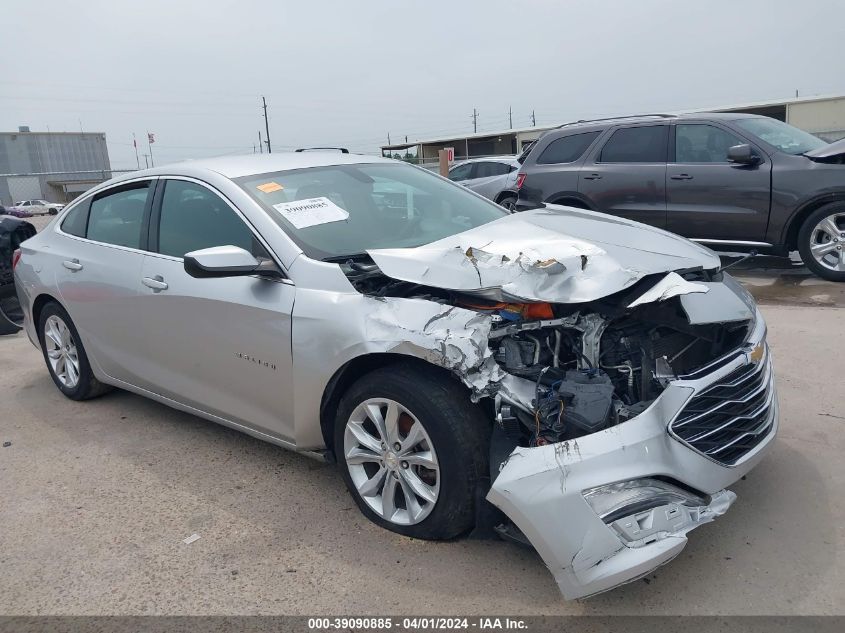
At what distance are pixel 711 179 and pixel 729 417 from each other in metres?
5.57

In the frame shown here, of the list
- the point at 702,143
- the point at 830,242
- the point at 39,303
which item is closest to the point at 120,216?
the point at 39,303

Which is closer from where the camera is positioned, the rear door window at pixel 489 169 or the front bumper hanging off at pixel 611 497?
the front bumper hanging off at pixel 611 497

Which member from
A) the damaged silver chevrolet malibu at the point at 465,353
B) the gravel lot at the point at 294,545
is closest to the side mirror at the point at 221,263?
the damaged silver chevrolet malibu at the point at 465,353

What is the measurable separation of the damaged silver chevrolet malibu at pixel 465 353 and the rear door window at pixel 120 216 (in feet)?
0.59

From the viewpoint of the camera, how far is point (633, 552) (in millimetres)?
2291

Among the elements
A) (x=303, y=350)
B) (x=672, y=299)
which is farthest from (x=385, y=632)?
(x=672, y=299)

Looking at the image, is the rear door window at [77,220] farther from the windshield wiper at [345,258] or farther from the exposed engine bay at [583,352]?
the exposed engine bay at [583,352]

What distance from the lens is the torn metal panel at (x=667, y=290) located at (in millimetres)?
2666

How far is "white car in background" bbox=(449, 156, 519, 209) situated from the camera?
12116 mm

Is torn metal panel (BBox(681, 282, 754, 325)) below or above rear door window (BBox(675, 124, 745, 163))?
below

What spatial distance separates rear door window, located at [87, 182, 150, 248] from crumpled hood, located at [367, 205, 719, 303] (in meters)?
1.81

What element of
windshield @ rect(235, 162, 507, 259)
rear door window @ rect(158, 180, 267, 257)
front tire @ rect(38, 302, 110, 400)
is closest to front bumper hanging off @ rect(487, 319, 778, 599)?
windshield @ rect(235, 162, 507, 259)

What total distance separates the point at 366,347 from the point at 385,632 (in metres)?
1.08

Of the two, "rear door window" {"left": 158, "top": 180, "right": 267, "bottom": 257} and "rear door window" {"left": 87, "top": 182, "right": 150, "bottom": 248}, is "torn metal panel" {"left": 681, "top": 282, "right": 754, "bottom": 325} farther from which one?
"rear door window" {"left": 87, "top": 182, "right": 150, "bottom": 248}
